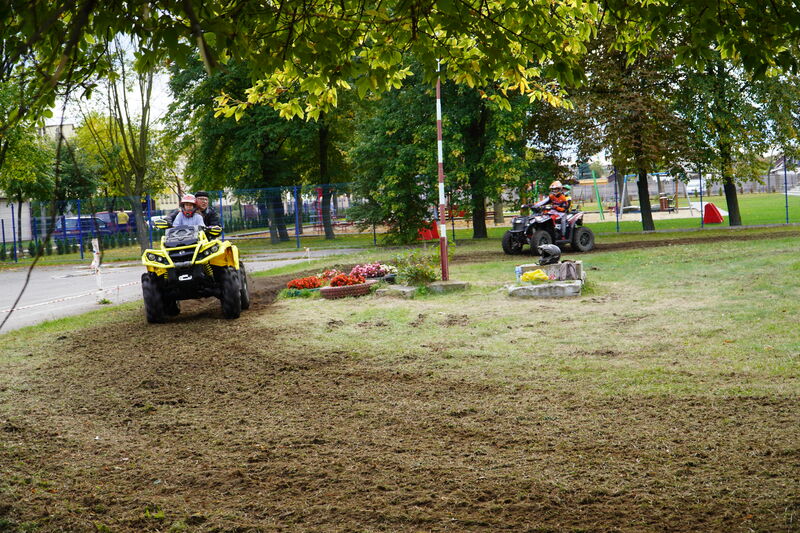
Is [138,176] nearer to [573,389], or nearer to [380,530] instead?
[573,389]

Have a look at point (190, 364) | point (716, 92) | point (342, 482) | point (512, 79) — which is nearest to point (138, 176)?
point (190, 364)

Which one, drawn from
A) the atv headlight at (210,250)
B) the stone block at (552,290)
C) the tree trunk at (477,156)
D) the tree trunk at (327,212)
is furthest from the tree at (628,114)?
the atv headlight at (210,250)

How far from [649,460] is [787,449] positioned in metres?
0.81

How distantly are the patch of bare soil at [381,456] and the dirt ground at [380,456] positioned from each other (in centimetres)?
1

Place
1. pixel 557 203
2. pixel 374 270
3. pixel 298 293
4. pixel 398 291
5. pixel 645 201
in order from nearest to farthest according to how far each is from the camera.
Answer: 1. pixel 398 291
2. pixel 298 293
3. pixel 374 270
4. pixel 557 203
5. pixel 645 201

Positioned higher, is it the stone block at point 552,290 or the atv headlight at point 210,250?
the atv headlight at point 210,250

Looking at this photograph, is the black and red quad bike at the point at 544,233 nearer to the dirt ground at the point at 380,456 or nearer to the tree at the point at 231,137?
the dirt ground at the point at 380,456

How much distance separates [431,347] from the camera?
27.2 feet

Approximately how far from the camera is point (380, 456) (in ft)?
15.6

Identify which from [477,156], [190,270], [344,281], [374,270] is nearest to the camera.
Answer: [190,270]

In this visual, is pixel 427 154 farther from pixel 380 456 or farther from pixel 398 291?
pixel 380 456

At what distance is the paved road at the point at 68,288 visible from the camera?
1334 cm

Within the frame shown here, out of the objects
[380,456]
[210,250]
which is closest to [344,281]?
[210,250]

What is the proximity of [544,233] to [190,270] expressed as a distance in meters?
11.8
